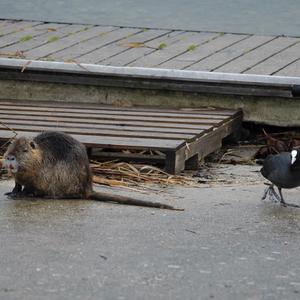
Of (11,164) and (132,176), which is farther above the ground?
(11,164)

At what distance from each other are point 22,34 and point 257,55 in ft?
7.75

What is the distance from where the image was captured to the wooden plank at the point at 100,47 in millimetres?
9839

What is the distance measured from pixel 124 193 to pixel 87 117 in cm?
170

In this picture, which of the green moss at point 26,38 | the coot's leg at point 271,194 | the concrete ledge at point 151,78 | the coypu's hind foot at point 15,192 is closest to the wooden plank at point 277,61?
the concrete ledge at point 151,78

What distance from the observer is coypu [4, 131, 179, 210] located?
6949mm

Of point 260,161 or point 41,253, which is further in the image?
point 260,161

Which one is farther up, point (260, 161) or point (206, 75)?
point (206, 75)

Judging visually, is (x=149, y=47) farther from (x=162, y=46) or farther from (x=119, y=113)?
(x=119, y=113)

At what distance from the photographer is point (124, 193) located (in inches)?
280

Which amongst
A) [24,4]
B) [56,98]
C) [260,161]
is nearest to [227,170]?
[260,161]

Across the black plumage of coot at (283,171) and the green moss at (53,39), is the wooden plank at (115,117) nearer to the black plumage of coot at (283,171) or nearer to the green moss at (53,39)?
the black plumage of coot at (283,171)

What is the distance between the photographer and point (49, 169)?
706 centimetres

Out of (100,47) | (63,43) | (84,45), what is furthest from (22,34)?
(100,47)

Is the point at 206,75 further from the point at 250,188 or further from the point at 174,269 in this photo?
the point at 174,269
